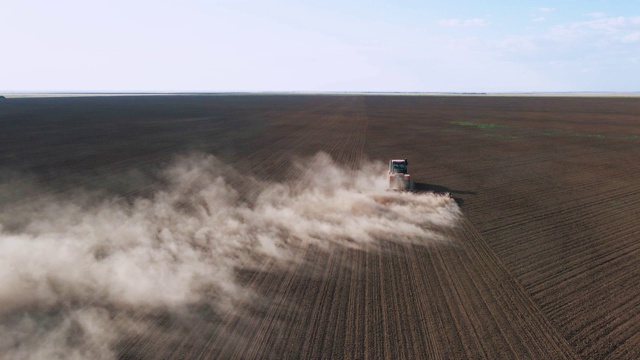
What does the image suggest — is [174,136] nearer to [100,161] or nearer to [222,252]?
[100,161]

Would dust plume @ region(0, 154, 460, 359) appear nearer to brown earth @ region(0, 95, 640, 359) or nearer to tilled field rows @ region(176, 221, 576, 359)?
brown earth @ region(0, 95, 640, 359)

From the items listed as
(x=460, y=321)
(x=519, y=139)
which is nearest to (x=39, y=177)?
(x=460, y=321)

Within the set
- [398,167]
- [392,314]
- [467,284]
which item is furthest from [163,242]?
[398,167]

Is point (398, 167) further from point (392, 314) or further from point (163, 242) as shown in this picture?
point (163, 242)

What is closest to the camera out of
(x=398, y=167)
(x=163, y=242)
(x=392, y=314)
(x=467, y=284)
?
→ (x=392, y=314)

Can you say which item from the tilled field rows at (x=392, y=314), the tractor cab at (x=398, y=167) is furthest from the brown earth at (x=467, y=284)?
the tractor cab at (x=398, y=167)

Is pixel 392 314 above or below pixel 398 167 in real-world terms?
below

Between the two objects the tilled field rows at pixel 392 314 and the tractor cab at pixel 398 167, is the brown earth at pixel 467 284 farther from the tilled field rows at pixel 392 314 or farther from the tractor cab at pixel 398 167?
the tractor cab at pixel 398 167

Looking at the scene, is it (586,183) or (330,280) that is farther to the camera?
(586,183)
